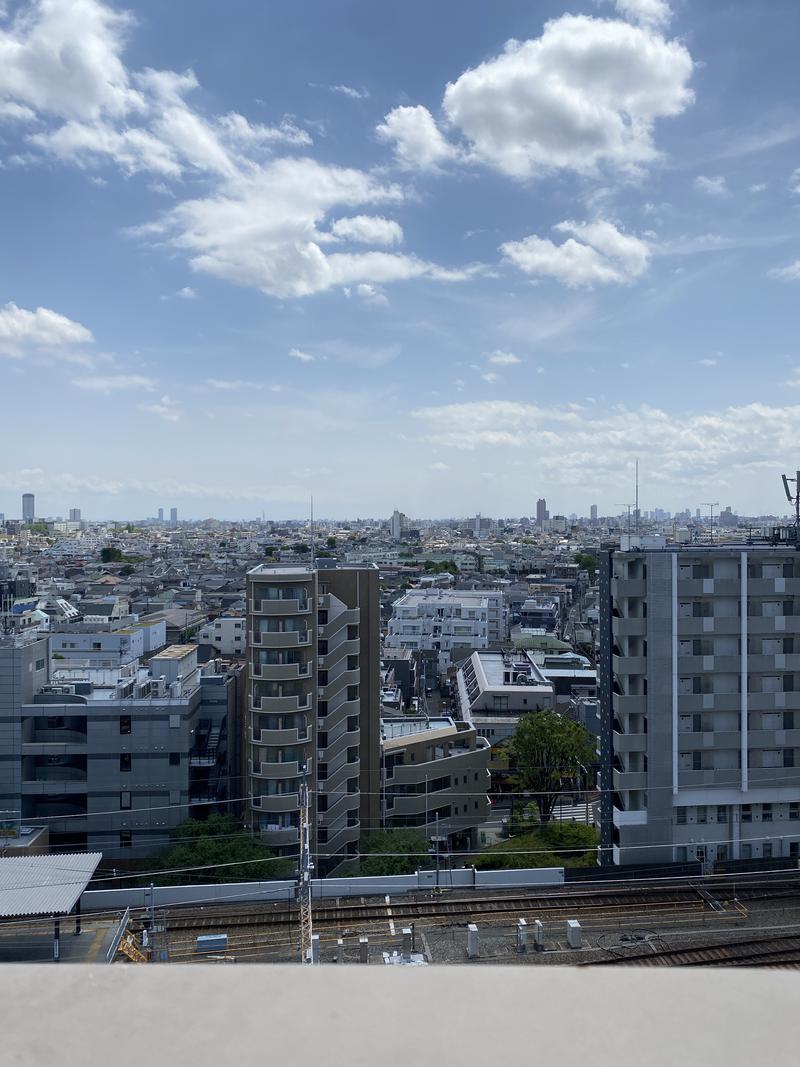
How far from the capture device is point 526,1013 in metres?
0.43

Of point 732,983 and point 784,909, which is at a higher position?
point 732,983

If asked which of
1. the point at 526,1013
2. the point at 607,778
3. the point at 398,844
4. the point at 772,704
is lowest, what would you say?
the point at 398,844

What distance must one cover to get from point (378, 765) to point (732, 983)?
5684 millimetres

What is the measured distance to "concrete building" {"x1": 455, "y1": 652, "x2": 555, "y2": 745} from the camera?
328 inches

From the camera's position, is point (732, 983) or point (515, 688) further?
point (515, 688)

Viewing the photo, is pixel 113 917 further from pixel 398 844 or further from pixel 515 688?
pixel 515 688

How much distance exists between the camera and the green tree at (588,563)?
22.4 m

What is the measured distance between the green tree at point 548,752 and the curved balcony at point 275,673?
1.97 m

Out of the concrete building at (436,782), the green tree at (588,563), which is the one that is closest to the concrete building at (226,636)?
the concrete building at (436,782)

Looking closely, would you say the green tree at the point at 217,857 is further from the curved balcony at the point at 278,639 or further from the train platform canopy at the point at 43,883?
the train platform canopy at the point at 43,883

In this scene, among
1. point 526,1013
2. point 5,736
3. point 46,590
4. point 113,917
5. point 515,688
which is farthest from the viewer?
point 46,590

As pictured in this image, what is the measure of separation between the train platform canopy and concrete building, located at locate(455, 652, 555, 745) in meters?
5.53

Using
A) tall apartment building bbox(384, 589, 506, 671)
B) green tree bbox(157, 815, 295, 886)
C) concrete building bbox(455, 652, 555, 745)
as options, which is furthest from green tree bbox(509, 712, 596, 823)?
tall apartment building bbox(384, 589, 506, 671)

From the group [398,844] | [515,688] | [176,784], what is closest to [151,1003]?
[398,844]
